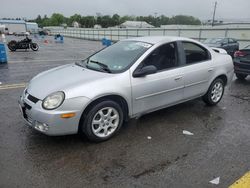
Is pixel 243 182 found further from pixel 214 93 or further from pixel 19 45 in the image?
pixel 19 45

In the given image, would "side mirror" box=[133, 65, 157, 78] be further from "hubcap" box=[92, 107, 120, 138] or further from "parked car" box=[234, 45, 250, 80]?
"parked car" box=[234, 45, 250, 80]

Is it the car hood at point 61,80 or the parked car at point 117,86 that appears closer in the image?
the parked car at point 117,86

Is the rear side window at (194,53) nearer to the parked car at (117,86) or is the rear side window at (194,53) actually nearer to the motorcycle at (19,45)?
the parked car at (117,86)

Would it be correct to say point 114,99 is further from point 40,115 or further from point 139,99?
point 40,115

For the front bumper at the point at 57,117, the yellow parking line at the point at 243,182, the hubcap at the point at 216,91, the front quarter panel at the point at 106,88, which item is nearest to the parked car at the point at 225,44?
the hubcap at the point at 216,91

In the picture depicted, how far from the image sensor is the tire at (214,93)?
5.00m

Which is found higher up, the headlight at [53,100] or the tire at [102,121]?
the headlight at [53,100]

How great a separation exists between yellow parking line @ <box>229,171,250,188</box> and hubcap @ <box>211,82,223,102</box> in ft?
8.30

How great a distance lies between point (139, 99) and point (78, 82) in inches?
40.0

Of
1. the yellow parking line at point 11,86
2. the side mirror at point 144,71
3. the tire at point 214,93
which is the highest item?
the side mirror at point 144,71

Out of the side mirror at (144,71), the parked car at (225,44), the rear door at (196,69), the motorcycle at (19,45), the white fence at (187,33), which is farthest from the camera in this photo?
the white fence at (187,33)

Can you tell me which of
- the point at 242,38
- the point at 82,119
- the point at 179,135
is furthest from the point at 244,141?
the point at 242,38

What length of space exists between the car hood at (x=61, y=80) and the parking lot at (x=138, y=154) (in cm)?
77

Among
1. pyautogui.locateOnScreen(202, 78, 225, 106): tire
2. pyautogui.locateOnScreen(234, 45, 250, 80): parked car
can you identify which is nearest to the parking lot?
pyautogui.locateOnScreen(202, 78, 225, 106): tire
